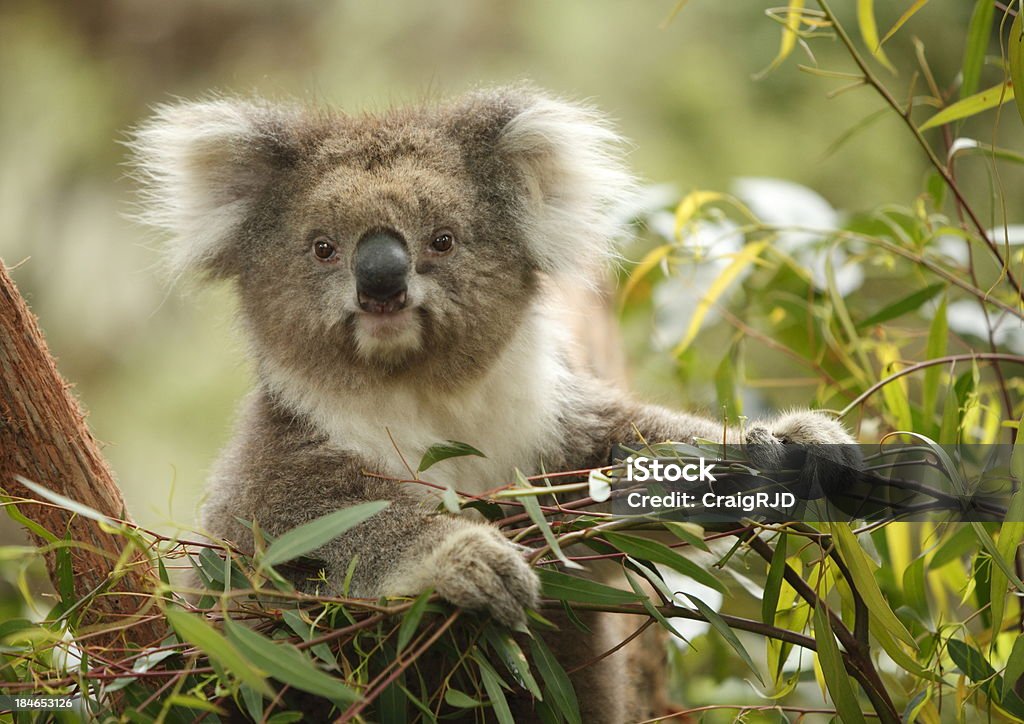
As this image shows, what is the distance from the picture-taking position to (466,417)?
2.38 metres

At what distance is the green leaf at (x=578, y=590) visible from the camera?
166 cm

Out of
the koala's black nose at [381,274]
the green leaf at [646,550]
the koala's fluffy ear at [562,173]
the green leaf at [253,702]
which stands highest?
the koala's fluffy ear at [562,173]

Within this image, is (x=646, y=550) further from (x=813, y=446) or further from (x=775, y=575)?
(x=813, y=446)

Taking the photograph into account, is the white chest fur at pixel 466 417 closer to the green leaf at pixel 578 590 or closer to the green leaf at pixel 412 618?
the green leaf at pixel 578 590

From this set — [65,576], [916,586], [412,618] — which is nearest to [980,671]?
[916,586]

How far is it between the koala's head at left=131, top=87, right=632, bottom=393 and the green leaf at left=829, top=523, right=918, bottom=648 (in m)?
0.98

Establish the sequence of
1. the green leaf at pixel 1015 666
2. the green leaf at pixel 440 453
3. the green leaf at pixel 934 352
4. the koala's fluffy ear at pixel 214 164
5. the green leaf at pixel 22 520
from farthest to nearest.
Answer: the koala's fluffy ear at pixel 214 164 → the green leaf at pixel 934 352 → the green leaf at pixel 440 453 → the green leaf at pixel 22 520 → the green leaf at pixel 1015 666

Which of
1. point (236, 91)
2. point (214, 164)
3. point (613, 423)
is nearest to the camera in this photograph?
point (214, 164)

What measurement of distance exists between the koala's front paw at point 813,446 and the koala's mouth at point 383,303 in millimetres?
775

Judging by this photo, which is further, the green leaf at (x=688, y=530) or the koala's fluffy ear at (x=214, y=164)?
the koala's fluffy ear at (x=214, y=164)

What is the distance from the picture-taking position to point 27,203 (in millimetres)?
5590

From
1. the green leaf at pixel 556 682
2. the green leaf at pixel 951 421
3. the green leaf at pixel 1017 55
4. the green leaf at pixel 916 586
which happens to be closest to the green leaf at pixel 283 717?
the green leaf at pixel 556 682

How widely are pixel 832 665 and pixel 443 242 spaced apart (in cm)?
121

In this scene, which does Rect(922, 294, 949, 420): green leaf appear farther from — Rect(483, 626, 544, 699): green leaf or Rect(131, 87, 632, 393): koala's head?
Result: Rect(483, 626, 544, 699): green leaf
